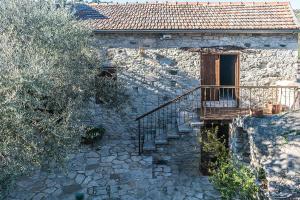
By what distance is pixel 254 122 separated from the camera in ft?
24.2

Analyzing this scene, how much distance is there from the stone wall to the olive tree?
2443mm

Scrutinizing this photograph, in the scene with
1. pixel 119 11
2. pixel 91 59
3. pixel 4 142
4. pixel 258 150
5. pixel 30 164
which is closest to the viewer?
pixel 4 142

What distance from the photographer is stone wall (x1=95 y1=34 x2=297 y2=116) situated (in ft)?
35.6

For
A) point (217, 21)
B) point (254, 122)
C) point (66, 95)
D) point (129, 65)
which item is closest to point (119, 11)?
point (129, 65)

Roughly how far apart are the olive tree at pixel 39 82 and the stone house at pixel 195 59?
2.52m

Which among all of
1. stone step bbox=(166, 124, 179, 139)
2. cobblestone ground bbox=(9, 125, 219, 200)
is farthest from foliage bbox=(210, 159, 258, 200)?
stone step bbox=(166, 124, 179, 139)

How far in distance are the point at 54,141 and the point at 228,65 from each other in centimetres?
922

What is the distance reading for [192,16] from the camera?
11789 mm

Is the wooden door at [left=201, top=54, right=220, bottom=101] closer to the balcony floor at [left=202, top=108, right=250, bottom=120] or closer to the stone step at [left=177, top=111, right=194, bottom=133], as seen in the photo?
the balcony floor at [left=202, top=108, right=250, bottom=120]

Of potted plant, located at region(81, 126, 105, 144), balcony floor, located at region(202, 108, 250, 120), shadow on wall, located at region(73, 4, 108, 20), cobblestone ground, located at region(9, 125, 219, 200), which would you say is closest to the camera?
cobblestone ground, located at region(9, 125, 219, 200)

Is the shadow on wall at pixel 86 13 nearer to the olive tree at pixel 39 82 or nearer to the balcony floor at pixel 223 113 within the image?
the olive tree at pixel 39 82

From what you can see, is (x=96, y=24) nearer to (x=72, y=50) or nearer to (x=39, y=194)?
(x=72, y=50)

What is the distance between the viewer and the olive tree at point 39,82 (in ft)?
17.1

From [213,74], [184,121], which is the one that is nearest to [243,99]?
[213,74]
